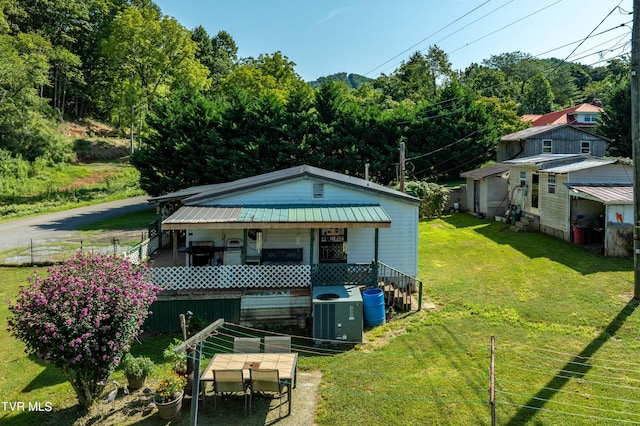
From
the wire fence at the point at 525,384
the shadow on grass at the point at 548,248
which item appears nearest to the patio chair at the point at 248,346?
the wire fence at the point at 525,384

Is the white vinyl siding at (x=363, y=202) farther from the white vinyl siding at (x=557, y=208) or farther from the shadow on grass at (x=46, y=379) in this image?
the white vinyl siding at (x=557, y=208)

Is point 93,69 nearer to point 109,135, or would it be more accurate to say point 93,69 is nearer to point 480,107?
point 109,135

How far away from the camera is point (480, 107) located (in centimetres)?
3844

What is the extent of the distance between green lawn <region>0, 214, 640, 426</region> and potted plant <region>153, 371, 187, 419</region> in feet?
7.04

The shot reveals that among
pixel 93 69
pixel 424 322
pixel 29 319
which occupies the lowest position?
pixel 424 322

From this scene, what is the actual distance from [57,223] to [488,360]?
103ft

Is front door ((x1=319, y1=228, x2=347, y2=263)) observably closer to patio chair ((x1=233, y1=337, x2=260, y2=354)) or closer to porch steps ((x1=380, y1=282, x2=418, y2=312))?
porch steps ((x1=380, y1=282, x2=418, y2=312))

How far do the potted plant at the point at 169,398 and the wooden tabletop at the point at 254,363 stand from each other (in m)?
0.50

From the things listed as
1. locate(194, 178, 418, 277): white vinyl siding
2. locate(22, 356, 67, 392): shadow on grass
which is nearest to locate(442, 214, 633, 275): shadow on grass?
locate(194, 178, 418, 277): white vinyl siding

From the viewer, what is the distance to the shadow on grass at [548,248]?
16797mm

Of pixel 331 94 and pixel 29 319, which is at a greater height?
pixel 331 94

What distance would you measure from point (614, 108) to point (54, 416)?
151 ft

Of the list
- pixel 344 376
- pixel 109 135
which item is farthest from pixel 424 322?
pixel 109 135

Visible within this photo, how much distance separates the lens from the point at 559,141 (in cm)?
3497
